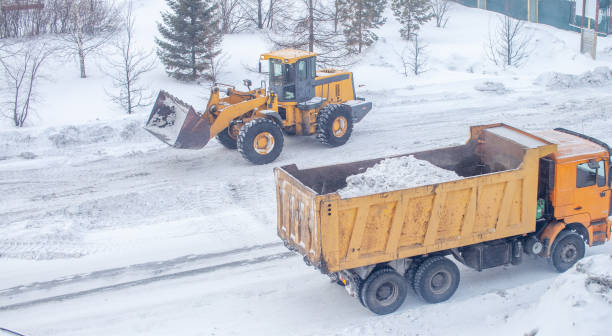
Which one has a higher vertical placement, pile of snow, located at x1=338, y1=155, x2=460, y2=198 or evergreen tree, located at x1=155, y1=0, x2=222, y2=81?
evergreen tree, located at x1=155, y1=0, x2=222, y2=81

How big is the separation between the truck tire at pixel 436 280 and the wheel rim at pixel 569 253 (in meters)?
1.85

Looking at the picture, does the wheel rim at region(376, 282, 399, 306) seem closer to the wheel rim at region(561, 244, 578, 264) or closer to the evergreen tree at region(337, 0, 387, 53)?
the wheel rim at region(561, 244, 578, 264)

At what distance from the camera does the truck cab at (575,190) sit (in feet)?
31.0

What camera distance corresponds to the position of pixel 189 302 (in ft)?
31.3

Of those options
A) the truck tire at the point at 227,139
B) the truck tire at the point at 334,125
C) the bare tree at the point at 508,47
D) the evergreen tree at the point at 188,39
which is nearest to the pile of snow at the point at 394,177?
the truck tire at the point at 334,125

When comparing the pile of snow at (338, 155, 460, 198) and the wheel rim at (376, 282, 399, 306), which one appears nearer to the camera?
the wheel rim at (376, 282, 399, 306)

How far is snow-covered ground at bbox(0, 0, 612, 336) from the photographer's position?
8.83 m

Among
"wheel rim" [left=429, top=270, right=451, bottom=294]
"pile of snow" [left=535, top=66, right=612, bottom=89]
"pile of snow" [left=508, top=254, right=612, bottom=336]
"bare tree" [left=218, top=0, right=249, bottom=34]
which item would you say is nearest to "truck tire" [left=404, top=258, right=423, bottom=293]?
"wheel rim" [left=429, top=270, right=451, bottom=294]

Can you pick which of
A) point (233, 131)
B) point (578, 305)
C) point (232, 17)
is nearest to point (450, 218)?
point (578, 305)

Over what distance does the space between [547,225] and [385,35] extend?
2482 centimetres

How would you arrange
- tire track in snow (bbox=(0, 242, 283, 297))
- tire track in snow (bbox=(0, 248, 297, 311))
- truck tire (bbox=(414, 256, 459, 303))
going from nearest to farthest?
truck tire (bbox=(414, 256, 459, 303)), tire track in snow (bbox=(0, 248, 297, 311)), tire track in snow (bbox=(0, 242, 283, 297))

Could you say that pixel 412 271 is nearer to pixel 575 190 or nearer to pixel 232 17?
pixel 575 190

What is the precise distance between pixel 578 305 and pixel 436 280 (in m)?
2.24

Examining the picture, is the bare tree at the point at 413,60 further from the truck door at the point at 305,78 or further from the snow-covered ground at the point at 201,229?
the truck door at the point at 305,78
